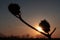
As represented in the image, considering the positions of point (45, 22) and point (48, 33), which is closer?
point (48, 33)

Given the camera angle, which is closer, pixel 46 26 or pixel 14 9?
pixel 14 9

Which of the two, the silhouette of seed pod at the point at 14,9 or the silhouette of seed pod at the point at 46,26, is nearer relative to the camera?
the silhouette of seed pod at the point at 14,9

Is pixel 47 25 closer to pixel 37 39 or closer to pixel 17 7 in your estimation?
pixel 17 7

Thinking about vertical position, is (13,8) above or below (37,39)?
below

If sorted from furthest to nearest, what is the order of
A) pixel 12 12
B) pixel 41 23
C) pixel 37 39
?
pixel 37 39 < pixel 41 23 < pixel 12 12

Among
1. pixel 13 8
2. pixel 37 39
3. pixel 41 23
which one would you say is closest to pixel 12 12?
pixel 13 8

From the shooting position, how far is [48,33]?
70.3 ft

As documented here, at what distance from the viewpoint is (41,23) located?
2483 centimetres

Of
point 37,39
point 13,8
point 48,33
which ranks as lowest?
point 48,33

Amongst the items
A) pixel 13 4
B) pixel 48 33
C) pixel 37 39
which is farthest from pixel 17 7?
pixel 37 39

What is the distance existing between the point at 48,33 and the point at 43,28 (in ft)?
5.58

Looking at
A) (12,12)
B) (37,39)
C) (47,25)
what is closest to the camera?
(12,12)

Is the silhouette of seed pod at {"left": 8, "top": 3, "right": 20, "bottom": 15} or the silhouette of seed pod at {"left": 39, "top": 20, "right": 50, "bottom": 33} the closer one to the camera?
the silhouette of seed pod at {"left": 8, "top": 3, "right": 20, "bottom": 15}

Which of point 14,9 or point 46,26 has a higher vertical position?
point 14,9
